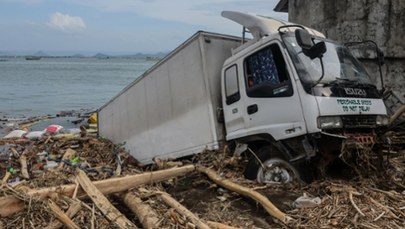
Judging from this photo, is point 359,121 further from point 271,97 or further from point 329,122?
point 271,97

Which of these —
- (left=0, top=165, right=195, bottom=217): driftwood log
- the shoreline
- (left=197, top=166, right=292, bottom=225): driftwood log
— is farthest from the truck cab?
the shoreline

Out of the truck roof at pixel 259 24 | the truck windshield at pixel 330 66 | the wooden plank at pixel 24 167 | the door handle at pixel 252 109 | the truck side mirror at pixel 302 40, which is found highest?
the truck roof at pixel 259 24

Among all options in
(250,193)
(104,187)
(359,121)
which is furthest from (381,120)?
(104,187)

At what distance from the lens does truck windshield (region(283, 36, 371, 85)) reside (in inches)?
242

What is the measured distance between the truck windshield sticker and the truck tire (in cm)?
115

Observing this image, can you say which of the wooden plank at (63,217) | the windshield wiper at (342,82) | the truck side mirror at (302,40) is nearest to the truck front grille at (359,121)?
the windshield wiper at (342,82)

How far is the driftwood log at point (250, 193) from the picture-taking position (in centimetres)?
491

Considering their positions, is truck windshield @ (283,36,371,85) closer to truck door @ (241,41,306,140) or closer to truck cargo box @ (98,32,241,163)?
truck door @ (241,41,306,140)

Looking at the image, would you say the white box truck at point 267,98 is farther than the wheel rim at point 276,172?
No

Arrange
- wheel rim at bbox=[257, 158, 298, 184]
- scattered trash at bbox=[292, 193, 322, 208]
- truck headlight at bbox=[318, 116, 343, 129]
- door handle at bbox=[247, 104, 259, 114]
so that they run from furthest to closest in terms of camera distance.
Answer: door handle at bbox=[247, 104, 259, 114], wheel rim at bbox=[257, 158, 298, 184], truck headlight at bbox=[318, 116, 343, 129], scattered trash at bbox=[292, 193, 322, 208]

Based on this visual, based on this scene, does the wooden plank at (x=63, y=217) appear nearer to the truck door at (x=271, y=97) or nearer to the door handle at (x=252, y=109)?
the truck door at (x=271, y=97)

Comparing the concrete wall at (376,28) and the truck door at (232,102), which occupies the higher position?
the concrete wall at (376,28)

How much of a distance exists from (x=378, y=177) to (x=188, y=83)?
3.75 metres

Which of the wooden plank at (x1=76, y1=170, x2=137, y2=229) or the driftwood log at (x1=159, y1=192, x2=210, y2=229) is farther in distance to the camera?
the wooden plank at (x1=76, y1=170, x2=137, y2=229)
